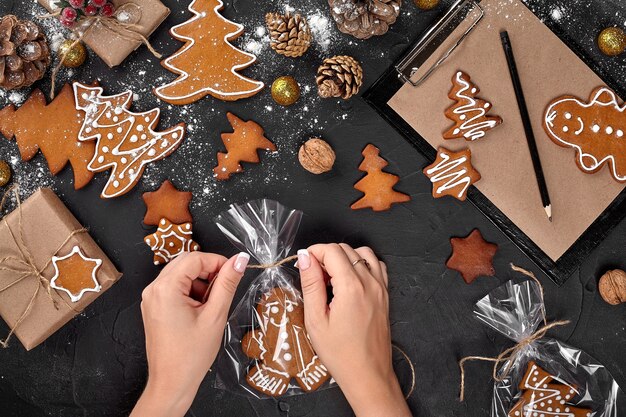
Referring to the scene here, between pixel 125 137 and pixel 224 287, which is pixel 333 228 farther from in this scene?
pixel 125 137

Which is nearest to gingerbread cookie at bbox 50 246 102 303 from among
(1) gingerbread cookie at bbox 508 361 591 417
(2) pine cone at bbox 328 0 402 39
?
(2) pine cone at bbox 328 0 402 39

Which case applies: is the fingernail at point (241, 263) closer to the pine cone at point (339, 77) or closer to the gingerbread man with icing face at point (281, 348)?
the gingerbread man with icing face at point (281, 348)

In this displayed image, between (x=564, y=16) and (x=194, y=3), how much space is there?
0.82 meters

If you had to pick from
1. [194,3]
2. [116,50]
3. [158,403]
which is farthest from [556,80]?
[158,403]

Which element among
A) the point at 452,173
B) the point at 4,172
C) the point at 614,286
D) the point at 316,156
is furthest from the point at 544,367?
the point at 4,172

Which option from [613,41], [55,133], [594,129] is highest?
[613,41]

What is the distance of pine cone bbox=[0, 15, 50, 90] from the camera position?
3.75ft

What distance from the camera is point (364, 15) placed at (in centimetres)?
111

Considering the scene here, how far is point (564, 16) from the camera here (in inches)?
46.3

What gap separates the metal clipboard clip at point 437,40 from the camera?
3.84 feet

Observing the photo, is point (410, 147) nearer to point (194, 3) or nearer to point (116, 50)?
point (194, 3)

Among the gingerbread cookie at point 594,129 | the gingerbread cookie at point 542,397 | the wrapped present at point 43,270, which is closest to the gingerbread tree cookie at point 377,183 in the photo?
the gingerbread cookie at point 594,129

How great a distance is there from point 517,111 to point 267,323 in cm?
71

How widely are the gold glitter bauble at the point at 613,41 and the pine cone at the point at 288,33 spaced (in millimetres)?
634
